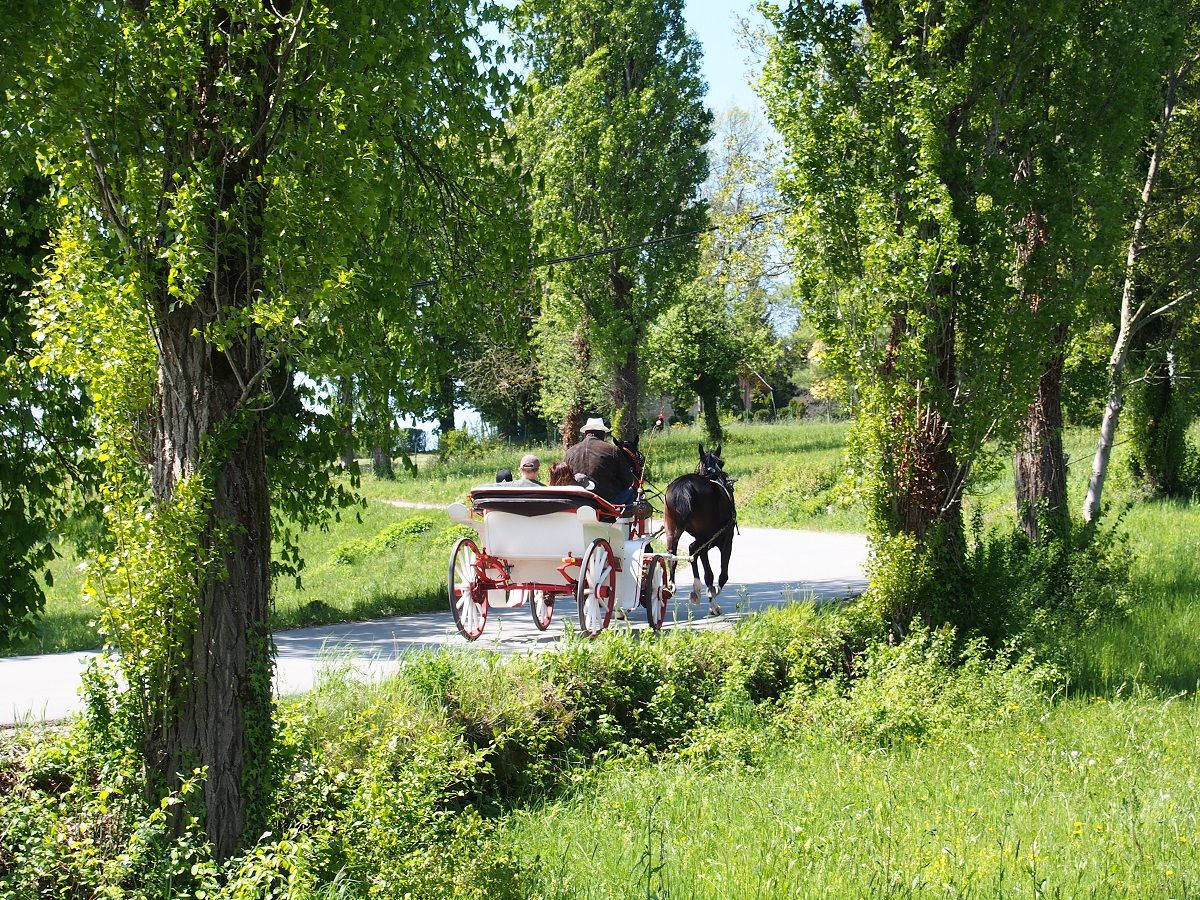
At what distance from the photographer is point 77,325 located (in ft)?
19.3

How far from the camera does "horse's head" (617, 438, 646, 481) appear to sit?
13508 mm

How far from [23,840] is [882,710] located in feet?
20.1

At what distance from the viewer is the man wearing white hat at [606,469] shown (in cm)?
1301

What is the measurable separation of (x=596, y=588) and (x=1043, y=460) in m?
7.08

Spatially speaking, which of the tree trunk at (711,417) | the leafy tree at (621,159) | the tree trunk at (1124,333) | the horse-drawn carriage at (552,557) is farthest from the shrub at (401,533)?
the tree trunk at (711,417)

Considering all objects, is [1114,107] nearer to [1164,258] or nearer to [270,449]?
[1164,258]

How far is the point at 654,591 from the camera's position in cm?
1212

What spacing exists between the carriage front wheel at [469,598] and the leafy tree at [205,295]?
18.3 feet

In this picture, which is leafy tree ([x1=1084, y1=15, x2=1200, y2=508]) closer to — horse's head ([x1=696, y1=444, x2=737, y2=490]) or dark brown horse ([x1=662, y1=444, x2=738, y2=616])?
horse's head ([x1=696, y1=444, x2=737, y2=490])

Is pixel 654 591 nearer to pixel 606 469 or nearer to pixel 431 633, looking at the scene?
pixel 606 469

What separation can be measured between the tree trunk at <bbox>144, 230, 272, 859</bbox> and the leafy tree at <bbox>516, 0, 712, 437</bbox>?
22.8 meters

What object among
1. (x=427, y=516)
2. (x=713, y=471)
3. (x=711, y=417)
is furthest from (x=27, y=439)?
(x=711, y=417)

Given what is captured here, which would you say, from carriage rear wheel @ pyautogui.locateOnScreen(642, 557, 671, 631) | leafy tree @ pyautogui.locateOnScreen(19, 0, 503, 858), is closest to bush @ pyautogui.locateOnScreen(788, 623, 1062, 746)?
carriage rear wheel @ pyautogui.locateOnScreen(642, 557, 671, 631)

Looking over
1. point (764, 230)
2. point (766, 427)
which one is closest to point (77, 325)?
point (764, 230)
